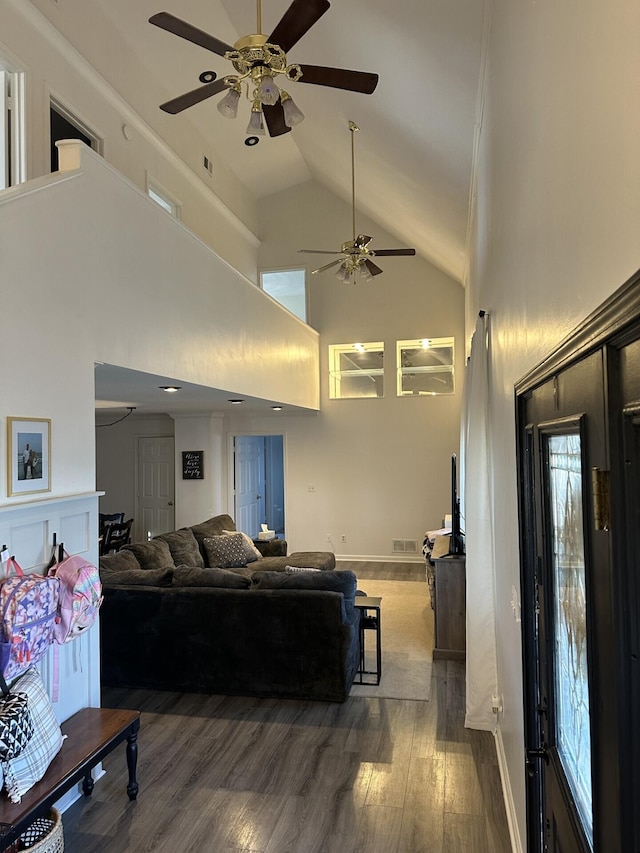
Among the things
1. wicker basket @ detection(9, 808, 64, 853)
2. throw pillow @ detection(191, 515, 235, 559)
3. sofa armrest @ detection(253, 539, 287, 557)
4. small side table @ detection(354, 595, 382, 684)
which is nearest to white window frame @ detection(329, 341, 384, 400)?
sofa armrest @ detection(253, 539, 287, 557)

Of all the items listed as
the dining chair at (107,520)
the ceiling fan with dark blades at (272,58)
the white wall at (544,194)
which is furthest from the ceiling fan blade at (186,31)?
the dining chair at (107,520)

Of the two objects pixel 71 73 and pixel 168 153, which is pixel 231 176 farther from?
pixel 71 73

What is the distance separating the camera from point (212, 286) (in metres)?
4.68

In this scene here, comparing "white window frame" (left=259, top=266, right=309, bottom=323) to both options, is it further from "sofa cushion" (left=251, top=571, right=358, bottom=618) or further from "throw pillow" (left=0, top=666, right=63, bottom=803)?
"throw pillow" (left=0, top=666, right=63, bottom=803)

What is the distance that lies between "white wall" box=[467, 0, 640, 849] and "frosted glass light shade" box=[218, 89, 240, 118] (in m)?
1.37

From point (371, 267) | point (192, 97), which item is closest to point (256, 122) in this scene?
point (192, 97)

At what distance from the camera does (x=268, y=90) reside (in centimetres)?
284

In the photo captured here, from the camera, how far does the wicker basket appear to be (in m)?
2.22

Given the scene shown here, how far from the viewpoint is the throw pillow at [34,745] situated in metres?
2.20

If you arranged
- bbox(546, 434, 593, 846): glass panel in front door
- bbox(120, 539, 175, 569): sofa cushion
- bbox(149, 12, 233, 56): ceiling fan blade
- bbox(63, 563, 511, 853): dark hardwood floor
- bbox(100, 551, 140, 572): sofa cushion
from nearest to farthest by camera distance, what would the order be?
bbox(546, 434, 593, 846): glass panel in front door
bbox(63, 563, 511, 853): dark hardwood floor
bbox(149, 12, 233, 56): ceiling fan blade
bbox(100, 551, 140, 572): sofa cushion
bbox(120, 539, 175, 569): sofa cushion

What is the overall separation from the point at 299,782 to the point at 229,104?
12.6 ft

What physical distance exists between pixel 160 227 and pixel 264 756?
351cm

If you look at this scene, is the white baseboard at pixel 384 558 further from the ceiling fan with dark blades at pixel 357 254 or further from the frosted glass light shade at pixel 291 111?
the frosted glass light shade at pixel 291 111

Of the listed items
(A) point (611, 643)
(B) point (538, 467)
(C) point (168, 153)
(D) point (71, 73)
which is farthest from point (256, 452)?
(A) point (611, 643)
